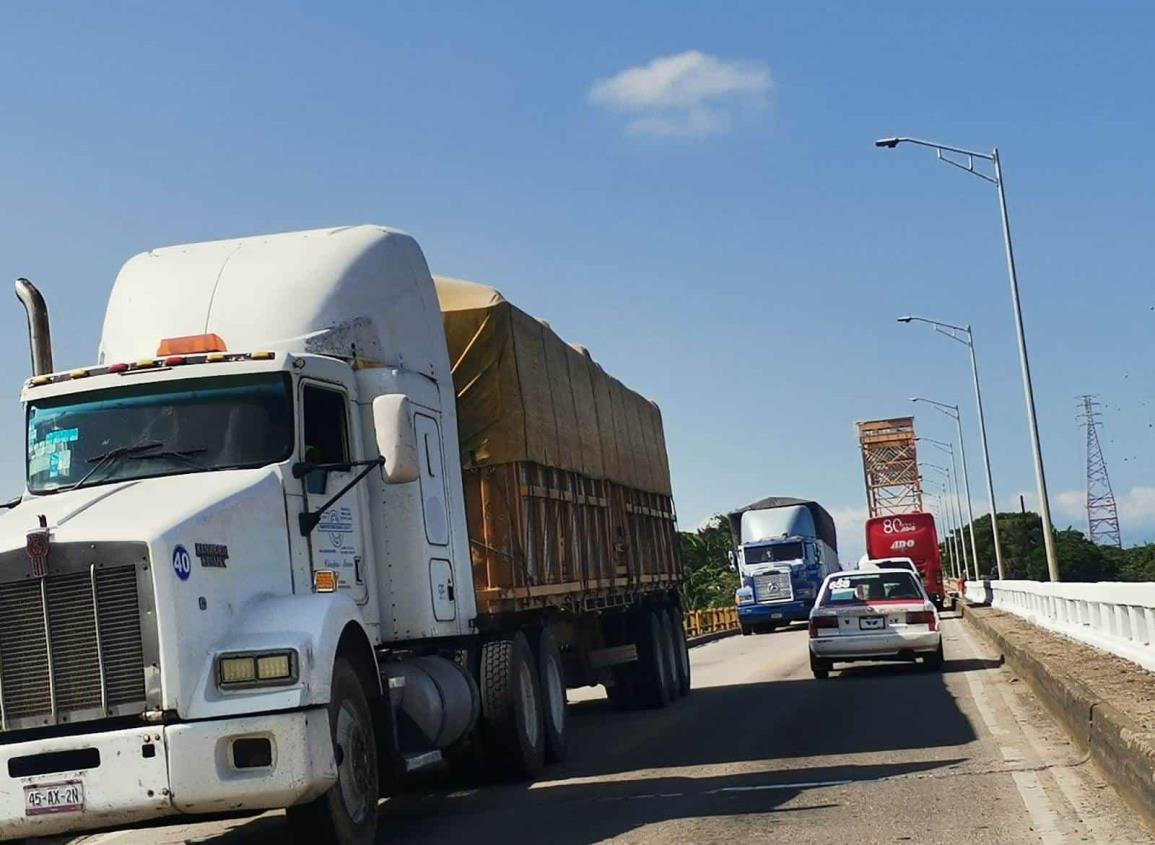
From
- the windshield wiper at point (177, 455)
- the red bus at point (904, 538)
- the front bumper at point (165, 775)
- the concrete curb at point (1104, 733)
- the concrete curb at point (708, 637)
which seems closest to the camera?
the front bumper at point (165, 775)

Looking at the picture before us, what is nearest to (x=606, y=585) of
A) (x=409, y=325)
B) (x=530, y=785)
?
(x=530, y=785)

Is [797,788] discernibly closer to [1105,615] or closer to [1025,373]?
[1105,615]

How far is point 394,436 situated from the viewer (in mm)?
10484

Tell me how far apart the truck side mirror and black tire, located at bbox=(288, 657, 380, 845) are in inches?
48.6

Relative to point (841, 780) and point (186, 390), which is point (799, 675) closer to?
point (841, 780)

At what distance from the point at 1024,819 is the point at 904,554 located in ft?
166

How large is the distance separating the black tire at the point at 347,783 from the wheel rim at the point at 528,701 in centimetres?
335

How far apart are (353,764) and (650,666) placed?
11.2 meters

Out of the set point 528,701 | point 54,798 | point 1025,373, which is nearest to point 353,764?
point 54,798

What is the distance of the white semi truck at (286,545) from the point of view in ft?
29.3

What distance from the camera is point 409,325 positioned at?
12828mm

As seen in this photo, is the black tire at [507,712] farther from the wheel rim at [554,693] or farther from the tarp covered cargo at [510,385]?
the tarp covered cargo at [510,385]

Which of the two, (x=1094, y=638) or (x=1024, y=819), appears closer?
(x=1024, y=819)

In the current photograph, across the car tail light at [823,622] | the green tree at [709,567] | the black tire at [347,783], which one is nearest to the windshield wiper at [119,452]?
the black tire at [347,783]
